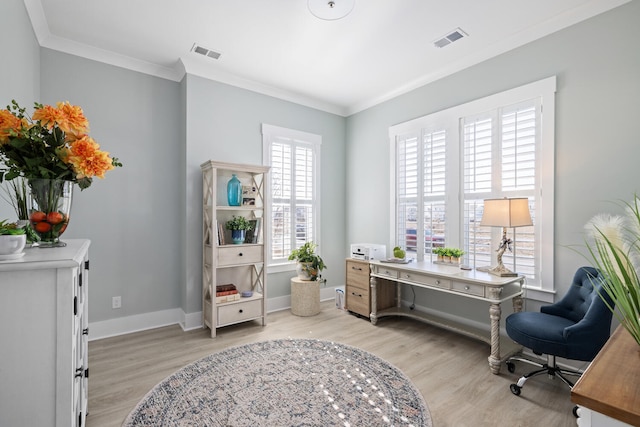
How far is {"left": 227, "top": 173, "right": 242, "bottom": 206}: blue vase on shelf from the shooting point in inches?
138

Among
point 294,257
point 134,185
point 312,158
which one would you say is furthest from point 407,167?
point 134,185

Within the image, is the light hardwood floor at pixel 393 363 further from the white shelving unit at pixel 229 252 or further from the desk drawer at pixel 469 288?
the desk drawer at pixel 469 288

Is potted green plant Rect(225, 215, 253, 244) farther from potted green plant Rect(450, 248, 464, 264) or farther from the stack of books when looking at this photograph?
potted green plant Rect(450, 248, 464, 264)

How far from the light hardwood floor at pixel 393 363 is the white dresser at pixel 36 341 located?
117cm

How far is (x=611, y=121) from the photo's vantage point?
243cm

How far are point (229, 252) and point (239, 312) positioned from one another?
673 mm

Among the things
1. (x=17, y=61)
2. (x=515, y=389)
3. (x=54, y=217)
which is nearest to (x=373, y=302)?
(x=515, y=389)

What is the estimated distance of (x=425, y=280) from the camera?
3.15m

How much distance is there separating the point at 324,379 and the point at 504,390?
133 centimetres

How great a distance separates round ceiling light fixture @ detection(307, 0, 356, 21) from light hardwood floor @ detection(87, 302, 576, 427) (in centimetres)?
295

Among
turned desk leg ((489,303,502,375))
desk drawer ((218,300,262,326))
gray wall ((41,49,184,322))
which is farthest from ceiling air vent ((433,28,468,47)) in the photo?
desk drawer ((218,300,262,326))

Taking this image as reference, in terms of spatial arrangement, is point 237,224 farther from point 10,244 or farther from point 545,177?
point 545,177

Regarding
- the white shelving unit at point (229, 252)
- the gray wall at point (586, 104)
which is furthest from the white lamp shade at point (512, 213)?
the white shelving unit at point (229, 252)

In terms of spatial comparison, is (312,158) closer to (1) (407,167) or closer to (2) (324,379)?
(1) (407,167)
